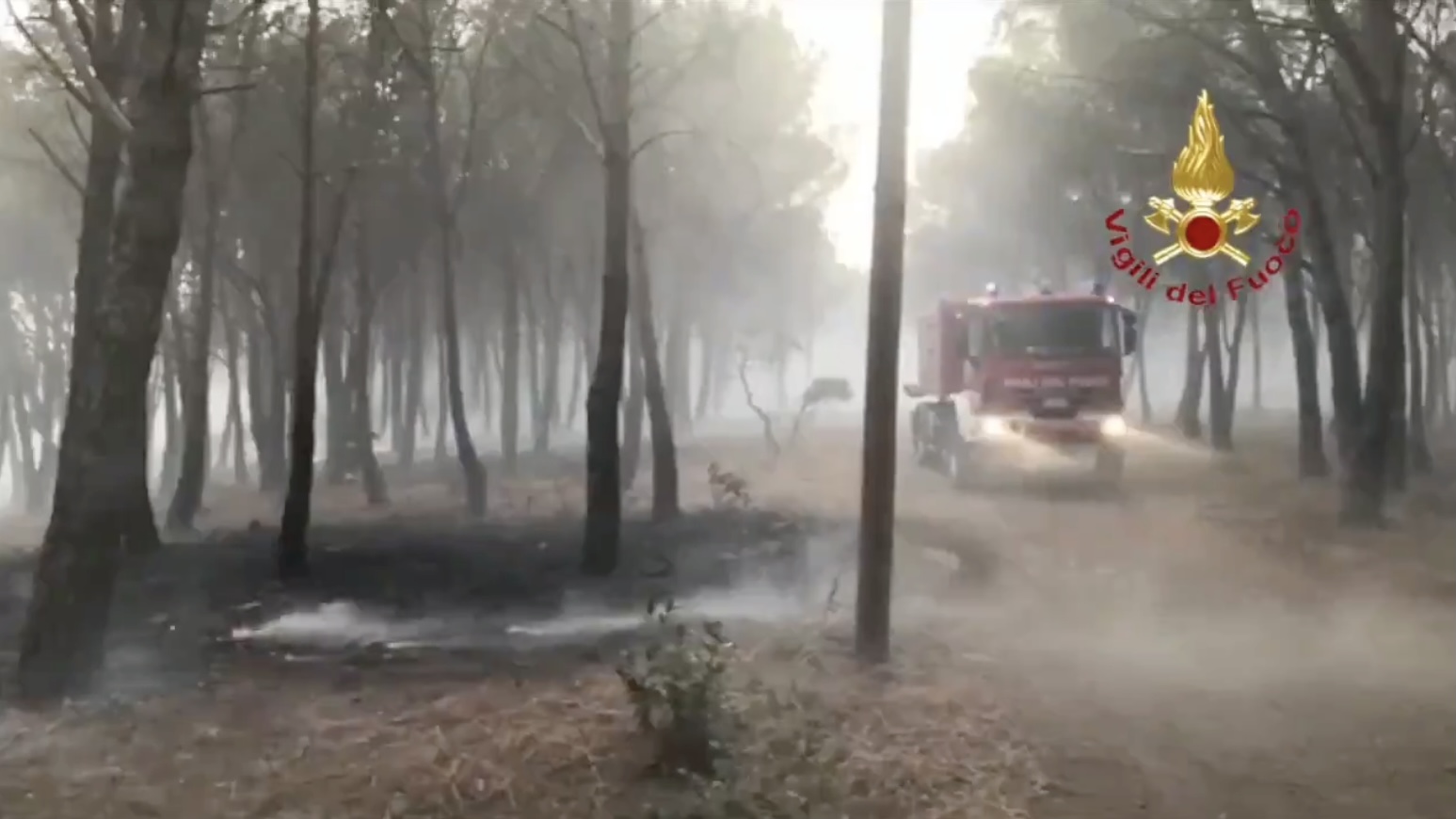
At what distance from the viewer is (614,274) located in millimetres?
6066

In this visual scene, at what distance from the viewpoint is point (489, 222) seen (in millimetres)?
6367

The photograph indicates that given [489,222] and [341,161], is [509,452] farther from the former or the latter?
[341,161]

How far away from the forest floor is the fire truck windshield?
Answer: 0.60 meters

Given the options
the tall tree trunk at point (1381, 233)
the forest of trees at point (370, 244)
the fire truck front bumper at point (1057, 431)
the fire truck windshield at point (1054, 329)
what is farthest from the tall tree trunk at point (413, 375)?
the tall tree trunk at point (1381, 233)

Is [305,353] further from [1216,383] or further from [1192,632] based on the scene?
[1216,383]

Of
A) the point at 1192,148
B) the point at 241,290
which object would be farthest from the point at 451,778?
the point at 1192,148

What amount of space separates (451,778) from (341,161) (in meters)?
3.02

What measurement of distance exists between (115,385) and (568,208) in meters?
2.57

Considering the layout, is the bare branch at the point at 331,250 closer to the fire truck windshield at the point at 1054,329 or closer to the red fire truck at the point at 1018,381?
the red fire truck at the point at 1018,381

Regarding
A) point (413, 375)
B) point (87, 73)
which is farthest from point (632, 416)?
point (87, 73)

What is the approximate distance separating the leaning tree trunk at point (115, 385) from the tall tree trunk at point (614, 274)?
2.11m

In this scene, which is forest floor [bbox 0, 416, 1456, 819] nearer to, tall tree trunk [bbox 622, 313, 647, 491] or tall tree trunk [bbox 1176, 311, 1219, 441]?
tall tree trunk [bbox 1176, 311, 1219, 441]

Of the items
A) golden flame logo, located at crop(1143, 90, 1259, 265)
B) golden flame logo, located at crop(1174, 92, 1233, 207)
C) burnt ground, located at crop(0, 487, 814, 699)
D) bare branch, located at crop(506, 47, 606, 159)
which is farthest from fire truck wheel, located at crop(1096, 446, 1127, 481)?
bare branch, located at crop(506, 47, 606, 159)

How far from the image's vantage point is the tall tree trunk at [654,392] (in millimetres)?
5727
